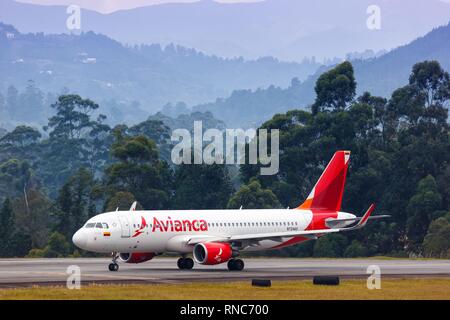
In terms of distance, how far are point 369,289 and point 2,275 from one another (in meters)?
20.9

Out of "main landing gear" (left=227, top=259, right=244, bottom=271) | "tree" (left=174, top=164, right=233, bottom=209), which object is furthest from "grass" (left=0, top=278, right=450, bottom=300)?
"tree" (left=174, top=164, right=233, bottom=209)

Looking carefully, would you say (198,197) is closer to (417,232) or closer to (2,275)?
(417,232)

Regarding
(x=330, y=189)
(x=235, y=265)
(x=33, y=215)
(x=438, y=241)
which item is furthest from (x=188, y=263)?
(x=33, y=215)

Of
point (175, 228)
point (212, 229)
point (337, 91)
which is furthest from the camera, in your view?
point (337, 91)

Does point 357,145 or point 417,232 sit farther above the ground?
point 357,145

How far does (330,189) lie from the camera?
73.1 m

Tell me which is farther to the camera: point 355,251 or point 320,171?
point 320,171

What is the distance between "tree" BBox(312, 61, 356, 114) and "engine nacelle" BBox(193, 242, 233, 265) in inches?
2923

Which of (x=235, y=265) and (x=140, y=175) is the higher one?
(x=140, y=175)

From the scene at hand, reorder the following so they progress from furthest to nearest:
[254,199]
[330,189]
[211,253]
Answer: [254,199], [330,189], [211,253]

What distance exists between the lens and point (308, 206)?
7300 centimetres

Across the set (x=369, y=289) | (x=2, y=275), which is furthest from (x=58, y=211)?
(x=369, y=289)

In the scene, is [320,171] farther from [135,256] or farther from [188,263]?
[135,256]

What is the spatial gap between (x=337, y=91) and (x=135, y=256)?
75.1 metres
